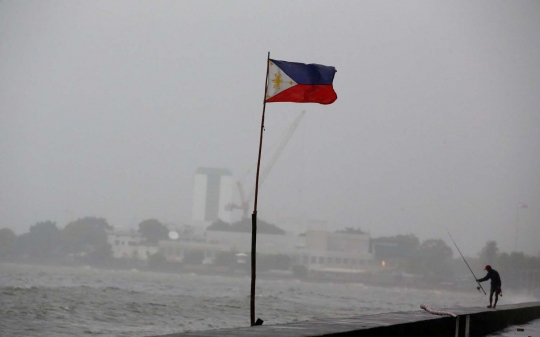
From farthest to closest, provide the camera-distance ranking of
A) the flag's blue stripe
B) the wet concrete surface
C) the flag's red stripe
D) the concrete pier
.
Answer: the flag's red stripe → the flag's blue stripe → the wet concrete surface → the concrete pier

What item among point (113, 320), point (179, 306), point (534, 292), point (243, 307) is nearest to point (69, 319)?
point (113, 320)

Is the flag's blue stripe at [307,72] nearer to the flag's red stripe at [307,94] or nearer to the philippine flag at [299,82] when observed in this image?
the philippine flag at [299,82]

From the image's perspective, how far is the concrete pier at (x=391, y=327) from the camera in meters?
10.3

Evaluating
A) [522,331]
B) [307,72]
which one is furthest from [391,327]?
[522,331]

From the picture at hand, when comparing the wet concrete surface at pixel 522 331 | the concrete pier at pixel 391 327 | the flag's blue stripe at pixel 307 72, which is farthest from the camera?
the flag's blue stripe at pixel 307 72

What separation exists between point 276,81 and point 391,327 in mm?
8069

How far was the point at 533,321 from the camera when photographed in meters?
25.3

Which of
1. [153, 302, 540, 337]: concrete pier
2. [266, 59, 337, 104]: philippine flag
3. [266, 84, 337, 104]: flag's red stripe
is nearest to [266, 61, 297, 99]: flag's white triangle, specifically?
[266, 59, 337, 104]: philippine flag

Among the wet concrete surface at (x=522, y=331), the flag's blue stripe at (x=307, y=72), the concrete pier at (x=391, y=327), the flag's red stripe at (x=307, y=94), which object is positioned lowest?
the wet concrete surface at (x=522, y=331)

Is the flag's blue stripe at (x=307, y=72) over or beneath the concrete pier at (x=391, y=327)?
over

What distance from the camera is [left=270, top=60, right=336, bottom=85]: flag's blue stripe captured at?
19125 mm

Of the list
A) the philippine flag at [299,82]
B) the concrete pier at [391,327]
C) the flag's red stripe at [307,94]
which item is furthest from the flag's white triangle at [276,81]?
the concrete pier at [391,327]

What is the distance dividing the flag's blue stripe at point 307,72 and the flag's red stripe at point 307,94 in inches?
4.6

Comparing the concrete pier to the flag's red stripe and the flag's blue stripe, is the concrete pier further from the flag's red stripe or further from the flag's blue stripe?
the flag's blue stripe
